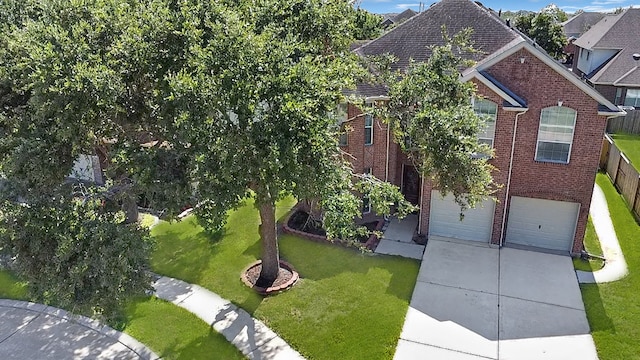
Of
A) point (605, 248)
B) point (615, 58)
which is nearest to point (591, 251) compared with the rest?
point (605, 248)

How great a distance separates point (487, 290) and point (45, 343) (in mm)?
12875

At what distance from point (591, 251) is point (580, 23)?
62370 millimetres

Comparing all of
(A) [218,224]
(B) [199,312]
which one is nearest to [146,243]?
(A) [218,224]

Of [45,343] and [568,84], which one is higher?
[568,84]

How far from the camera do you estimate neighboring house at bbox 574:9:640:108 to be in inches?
1271

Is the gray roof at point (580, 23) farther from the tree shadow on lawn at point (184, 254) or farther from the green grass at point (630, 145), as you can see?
the tree shadow on lawn at point (184, 254)

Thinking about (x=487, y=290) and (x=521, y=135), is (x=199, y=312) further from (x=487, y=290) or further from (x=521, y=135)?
(x=521, y=135)

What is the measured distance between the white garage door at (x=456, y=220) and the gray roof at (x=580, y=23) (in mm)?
59205

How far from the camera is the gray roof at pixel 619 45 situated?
3269 cm

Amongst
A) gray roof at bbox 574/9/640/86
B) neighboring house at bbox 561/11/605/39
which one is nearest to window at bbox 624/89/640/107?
gray roof at bbox 574/9/640/86

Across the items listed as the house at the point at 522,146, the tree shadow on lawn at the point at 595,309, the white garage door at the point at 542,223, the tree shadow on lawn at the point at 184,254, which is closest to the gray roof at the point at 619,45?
the house at the point at 522,146

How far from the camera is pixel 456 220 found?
17359 mm

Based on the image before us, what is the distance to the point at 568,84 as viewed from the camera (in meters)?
→ 14.5

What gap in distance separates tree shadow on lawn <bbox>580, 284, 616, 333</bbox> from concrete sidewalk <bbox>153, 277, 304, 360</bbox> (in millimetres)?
8163
